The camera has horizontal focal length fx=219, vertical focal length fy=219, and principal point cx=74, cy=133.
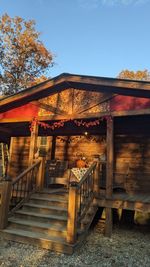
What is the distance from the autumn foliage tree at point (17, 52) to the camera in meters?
20.8

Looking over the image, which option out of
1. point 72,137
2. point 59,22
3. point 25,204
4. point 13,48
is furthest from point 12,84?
point 25,204

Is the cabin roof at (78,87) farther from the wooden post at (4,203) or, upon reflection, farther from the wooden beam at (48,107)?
the wooden post at (4,203)

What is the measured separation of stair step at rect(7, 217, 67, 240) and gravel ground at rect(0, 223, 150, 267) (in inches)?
18.3

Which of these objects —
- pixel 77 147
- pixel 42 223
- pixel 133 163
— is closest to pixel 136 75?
pixel 77 147

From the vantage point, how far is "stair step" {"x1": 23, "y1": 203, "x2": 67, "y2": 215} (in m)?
5.82

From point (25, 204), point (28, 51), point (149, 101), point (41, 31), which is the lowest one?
point (25, 204)

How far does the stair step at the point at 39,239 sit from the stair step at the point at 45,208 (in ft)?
2.64

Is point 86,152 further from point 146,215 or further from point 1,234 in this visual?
point 1,234

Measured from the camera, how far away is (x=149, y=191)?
8.04 m

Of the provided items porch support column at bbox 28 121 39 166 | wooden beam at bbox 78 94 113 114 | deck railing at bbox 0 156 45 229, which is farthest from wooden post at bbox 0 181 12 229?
wooden beam at bbox 78 94 113 114

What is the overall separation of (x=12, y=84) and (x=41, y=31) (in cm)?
598

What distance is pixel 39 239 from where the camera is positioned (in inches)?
193

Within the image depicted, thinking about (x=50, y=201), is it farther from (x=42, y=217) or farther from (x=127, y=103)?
(x=127, y=103)

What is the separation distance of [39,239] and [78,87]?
4.54 meters
